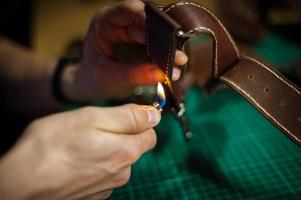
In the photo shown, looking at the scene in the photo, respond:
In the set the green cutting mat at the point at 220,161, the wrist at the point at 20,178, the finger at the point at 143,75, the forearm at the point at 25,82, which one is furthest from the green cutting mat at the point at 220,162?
the forearm at the point at 25,82

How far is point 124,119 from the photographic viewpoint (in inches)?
26.2

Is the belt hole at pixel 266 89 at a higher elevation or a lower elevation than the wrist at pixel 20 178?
higher

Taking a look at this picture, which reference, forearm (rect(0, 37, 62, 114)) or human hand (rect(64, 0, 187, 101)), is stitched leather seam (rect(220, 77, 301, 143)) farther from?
forearm (rect(0, 37, 62, 114))

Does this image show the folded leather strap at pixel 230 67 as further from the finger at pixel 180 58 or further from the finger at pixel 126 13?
the finger at pixel 126 13

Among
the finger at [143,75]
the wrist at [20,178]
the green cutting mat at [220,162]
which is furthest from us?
the finger at [143,75]

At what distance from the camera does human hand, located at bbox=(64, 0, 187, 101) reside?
90 cm

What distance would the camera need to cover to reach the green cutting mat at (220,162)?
81 centimetres

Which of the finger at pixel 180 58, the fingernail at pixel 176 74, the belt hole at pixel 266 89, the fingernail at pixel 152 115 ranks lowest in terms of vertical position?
the fingernail at pixel 152 115

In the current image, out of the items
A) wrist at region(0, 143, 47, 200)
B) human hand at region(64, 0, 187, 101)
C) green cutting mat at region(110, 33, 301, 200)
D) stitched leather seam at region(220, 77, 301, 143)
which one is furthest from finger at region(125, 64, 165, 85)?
wrist at region(0, 143, 47, 200)

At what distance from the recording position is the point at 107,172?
26.8 inches

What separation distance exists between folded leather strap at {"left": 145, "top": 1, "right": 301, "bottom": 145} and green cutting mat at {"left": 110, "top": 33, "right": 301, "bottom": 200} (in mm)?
177

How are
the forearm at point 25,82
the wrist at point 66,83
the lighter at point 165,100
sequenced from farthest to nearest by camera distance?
the forearm at point 25,82
the wrist at point 66,83
the lighter at point 165,100

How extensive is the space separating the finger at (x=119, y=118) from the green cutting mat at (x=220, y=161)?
9.4 inches

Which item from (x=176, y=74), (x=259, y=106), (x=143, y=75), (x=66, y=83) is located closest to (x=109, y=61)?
(x=143, y=75)
